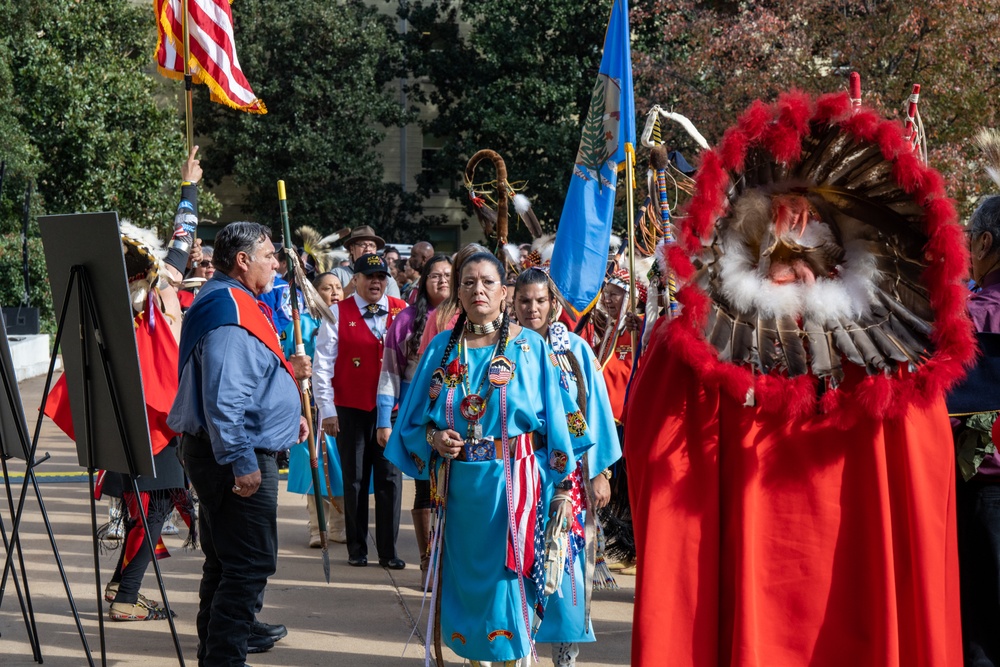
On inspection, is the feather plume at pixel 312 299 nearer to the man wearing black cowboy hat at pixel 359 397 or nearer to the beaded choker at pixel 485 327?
the man wearing black cowboy hat at pixel 359 397

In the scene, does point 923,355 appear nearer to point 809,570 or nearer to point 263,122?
point 809,570

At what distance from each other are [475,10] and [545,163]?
191 inches

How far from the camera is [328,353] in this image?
7.94 meters

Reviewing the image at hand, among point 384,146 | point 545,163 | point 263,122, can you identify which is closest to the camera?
point 545,163

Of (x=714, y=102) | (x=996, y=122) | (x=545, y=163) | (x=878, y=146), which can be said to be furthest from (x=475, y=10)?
(x=878, y=146)

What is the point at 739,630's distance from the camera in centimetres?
337

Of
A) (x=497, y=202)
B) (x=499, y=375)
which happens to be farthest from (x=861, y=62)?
(x=499, y=375)

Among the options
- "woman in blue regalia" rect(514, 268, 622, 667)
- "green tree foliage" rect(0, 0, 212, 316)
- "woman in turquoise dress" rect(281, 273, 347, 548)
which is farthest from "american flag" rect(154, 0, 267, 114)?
"green tree foliage" rect(0, 0, 212, 316)

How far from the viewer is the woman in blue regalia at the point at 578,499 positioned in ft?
16.3

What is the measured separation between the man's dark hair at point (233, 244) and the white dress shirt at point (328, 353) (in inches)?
108

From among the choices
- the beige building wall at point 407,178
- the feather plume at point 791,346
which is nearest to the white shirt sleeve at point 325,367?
the feather plume at point 791,346

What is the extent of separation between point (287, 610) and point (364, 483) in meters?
1.41

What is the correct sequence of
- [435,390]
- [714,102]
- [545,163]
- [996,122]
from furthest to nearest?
[545,163]
[714,102]
[996,122]
[435,390]

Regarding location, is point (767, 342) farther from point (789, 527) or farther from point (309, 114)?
point (309, 114)
